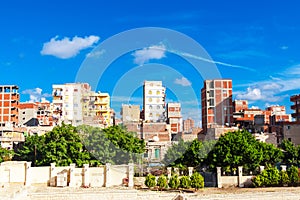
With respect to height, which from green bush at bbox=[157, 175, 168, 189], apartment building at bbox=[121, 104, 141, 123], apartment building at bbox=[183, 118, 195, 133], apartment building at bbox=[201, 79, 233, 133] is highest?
apartment building at bbox=[201, 79, 233, 133]

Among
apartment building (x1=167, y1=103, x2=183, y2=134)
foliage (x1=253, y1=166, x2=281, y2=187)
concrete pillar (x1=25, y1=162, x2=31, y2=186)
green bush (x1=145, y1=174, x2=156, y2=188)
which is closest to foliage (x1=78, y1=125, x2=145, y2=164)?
green bush (x1=145, y1=174, x2=156, y2=188)

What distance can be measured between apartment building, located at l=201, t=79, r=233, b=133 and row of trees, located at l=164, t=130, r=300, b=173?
19711 mm

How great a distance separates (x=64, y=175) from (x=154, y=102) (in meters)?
17.3

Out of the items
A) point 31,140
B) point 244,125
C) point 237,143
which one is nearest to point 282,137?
point 244,125

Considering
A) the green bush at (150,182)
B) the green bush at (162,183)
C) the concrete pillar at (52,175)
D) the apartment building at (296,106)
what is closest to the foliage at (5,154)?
the concrete pillar at (52,175)

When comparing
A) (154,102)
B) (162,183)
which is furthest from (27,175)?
(154,102)

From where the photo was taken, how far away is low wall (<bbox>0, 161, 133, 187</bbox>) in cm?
2369

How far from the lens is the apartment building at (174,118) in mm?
46125

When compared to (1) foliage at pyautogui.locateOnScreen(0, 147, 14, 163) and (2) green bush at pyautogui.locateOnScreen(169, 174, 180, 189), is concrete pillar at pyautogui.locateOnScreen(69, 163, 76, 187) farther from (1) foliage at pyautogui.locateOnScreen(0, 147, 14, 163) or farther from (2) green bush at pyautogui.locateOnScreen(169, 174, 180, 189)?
(1) foliage at pyautogui.locateOnScreen(0, 147, 14, 163)

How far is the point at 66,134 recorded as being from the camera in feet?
91.4

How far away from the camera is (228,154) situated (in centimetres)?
2681

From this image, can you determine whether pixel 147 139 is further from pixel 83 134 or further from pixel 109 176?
pixel 109 176

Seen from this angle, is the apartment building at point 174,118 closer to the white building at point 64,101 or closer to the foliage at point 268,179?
the white building at point 64,101

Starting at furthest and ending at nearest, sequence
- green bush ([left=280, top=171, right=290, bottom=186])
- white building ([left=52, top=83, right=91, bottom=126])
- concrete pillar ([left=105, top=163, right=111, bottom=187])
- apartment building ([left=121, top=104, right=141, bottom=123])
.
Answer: white building ([left=52, top=83, right=91, bottom=126]) → apartment building ([left=121, top=104, right=141, bottom=123]) → green bush ([left=280, top=171, right=290, bottom=186]) → concrete pillar ([left=105, top=163, right=111, bottom=187])
